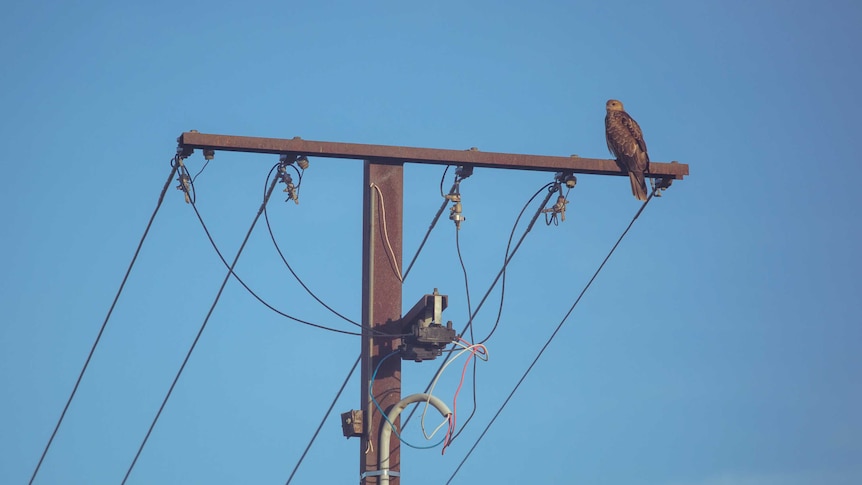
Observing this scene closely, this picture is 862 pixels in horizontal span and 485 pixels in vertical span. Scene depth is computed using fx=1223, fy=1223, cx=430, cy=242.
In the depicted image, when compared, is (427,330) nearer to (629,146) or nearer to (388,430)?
(388,430)

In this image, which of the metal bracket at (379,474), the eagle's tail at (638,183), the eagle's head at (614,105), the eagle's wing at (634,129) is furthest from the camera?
the eagle's head at (614,105)

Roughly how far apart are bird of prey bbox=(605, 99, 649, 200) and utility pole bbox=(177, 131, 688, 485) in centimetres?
119

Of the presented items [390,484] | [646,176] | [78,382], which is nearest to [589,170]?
[646,176]

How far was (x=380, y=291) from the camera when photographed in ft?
33.3

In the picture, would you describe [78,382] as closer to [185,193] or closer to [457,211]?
[185,193]

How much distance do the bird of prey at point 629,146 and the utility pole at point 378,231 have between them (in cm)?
119

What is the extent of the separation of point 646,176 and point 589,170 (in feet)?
2.53

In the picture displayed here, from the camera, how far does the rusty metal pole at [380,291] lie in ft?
32.1

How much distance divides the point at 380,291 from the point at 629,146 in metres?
3.17

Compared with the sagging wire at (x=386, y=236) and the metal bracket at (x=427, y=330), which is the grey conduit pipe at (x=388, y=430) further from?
the sagging wire at (x=386, y=236)

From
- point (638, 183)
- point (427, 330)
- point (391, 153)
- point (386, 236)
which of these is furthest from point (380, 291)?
point (638, 183)

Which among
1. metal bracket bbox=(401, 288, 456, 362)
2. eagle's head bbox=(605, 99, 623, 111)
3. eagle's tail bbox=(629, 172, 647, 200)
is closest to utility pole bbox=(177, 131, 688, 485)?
metal bracket bbox=(401, 288, 456, 362)

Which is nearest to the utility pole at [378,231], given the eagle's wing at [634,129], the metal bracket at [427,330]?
the metal bracket at [427,330]

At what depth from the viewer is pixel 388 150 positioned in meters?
10.2
